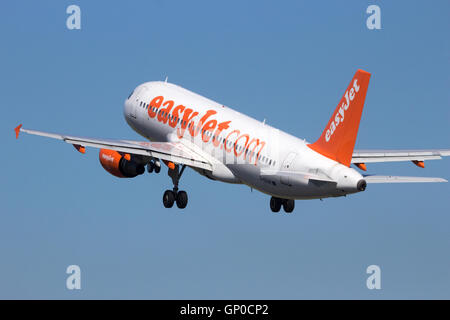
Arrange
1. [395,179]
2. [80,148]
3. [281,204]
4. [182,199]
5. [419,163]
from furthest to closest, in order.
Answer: [281,204], [182,199], [419,163], [80,148], [395,179]

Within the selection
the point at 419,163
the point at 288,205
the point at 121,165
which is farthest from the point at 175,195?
the point at 419,163

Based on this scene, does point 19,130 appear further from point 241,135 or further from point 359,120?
point 359,120

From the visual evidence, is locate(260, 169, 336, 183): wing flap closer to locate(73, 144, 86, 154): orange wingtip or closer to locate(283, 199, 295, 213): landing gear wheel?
locate(283, 199, 295, 213): landing gear wheel

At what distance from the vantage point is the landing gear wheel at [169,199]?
82.5m

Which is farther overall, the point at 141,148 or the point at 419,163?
the point at 419,163

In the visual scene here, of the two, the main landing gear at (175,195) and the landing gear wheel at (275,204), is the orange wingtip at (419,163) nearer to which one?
the landing gear wheel at (275,204)

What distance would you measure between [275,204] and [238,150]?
5640 millimetres

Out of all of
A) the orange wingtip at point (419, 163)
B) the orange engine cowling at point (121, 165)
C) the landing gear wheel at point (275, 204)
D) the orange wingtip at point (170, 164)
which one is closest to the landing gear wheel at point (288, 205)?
the landing gear wheel at point (275, 204)

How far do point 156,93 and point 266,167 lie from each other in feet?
47.5

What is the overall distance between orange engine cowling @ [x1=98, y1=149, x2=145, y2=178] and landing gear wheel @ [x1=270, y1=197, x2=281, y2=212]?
309 inches

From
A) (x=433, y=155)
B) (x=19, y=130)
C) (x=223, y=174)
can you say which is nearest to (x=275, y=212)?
(x=223, y=174)

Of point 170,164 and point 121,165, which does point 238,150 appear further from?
point 121,165

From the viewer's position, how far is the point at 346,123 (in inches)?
2815

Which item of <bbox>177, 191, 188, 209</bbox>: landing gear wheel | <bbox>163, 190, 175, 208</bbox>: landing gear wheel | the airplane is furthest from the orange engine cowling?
<bbox>177, 191, 188, 209</bbox>: landing gear wheel
